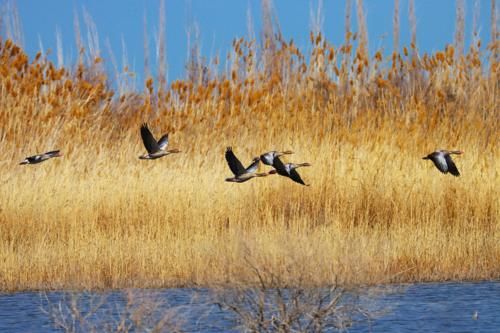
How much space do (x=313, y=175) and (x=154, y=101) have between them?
4.07m

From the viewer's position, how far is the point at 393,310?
25.7ft

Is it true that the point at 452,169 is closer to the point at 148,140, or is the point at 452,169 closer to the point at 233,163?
the point at 233,163

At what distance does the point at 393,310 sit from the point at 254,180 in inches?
151

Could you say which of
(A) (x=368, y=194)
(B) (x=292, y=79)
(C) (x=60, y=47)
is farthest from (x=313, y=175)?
(C) (x=60, y=47)

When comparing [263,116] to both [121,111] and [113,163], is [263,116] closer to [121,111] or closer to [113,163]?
[113,163]

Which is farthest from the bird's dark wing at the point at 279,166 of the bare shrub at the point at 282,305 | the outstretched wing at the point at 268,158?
the bare shrub at the point at 282,305

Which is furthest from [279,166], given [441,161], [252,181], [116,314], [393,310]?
[252,181]

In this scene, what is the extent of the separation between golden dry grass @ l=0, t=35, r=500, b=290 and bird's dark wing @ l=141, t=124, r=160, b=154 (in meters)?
1.05

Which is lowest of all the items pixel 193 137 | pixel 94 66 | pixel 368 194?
pixel 368 194

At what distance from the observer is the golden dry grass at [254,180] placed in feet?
30.8

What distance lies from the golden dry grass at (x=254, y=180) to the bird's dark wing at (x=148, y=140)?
1053mm

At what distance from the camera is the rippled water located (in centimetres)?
718

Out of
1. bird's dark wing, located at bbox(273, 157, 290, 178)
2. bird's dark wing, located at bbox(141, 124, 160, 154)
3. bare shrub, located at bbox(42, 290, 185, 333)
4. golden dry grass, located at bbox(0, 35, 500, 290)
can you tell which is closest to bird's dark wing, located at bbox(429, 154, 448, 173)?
golden dry grass, located at bbox(0, 35, 500, 290)

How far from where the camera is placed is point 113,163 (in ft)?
40.3
